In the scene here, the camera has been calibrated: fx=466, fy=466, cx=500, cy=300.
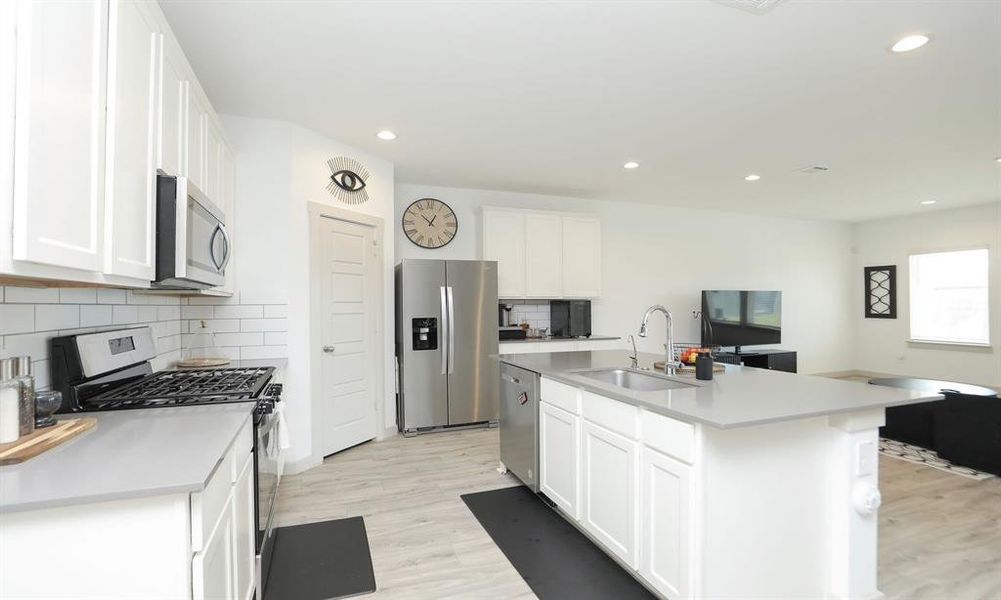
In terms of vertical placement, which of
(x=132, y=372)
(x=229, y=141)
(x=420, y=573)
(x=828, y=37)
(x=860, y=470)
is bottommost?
(x=420, y=573)

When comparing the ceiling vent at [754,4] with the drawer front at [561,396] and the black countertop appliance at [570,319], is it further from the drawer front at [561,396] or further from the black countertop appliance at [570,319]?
the black countertop appliance at [570,319]

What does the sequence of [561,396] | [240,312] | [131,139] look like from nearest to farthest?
1. [131,139]
2. [561,396]
3. [240,312]

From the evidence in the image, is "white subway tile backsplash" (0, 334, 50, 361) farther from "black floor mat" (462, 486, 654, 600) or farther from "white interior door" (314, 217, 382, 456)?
"black floor mat" (462, 486, 654, 600)

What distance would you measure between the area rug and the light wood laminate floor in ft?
0.41

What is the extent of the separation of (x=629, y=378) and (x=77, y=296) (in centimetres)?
264

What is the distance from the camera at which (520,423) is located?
3.09 m

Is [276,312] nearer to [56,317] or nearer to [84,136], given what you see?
[56,317]

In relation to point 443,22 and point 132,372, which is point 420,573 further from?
point 443,22

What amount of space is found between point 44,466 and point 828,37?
3413 mm

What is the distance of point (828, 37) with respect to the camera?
7.52 feet

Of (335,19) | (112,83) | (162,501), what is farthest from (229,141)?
(162,501)

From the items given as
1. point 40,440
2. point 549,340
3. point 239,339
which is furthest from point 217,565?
point 549,340

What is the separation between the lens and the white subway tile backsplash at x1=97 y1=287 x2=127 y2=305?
203 cm

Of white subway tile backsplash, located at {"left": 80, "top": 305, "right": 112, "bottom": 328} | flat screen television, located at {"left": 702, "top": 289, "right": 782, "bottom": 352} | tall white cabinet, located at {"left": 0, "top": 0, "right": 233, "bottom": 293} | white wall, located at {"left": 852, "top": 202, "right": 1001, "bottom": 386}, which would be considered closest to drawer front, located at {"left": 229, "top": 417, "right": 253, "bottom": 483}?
tall white cabinet, located at {"left": 0, "top": 0, "right": 233, "bottom": 293}
